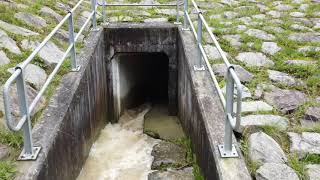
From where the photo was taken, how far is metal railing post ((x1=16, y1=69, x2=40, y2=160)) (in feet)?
12.9

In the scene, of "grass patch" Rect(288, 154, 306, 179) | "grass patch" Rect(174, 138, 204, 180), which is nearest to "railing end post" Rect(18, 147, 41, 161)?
"grass patch" Rect(174, 138, 204, 180)

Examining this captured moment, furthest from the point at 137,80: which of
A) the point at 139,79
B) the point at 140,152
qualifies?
the point at 140,152

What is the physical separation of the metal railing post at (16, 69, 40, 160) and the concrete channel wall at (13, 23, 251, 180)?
8 centimetres

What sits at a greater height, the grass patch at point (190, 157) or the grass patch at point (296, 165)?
the grass patch at point (296, 165)

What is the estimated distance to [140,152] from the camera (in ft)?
23.6

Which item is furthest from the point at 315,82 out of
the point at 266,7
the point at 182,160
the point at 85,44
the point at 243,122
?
the point at 266,7

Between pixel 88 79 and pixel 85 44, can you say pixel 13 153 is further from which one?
pixel 85 44

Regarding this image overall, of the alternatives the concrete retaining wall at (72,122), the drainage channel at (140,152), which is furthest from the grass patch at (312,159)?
the concrete retaining wall at (72,122)

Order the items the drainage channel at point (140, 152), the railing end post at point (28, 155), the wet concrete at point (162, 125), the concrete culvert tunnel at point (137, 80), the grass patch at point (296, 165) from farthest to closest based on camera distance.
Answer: the concrete culvert tunnel at point (137, 80) → the wet concrete at point (162, 125) → the drainage channel at point (140, 152) → the railing end post at point (28, 155) → the grass patch at point (296, 165)

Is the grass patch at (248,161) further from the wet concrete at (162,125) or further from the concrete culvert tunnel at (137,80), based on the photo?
the concrete culvert tunnel at (137,80)

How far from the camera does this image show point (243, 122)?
503 centimetres

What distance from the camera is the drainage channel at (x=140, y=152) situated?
20.2ft

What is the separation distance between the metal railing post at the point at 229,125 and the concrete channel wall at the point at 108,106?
0.23 feet

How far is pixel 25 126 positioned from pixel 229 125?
1.73m
